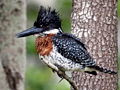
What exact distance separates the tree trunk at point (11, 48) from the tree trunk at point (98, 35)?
227cm

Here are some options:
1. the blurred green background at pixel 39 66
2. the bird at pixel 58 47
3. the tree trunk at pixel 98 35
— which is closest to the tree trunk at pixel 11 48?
the bird at pixel 58 47

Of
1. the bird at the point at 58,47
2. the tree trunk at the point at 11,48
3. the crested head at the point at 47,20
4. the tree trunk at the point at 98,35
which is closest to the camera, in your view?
the tree trunk at the point at 11,48

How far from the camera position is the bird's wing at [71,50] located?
3.56m

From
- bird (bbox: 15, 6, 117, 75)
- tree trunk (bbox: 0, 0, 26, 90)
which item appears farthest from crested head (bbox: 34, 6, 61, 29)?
tree trunk (bbox: 0, 0, 26, 90)

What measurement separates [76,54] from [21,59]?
155 centimetres

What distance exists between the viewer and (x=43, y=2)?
887cm

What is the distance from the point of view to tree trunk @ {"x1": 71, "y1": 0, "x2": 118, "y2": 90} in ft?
14.1

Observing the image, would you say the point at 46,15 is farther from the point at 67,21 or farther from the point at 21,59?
the point at 67,21

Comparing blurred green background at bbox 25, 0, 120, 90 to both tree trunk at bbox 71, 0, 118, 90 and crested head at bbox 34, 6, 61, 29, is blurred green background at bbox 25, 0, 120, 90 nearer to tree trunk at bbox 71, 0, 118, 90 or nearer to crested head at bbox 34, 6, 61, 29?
tree trunk at bbox 71, 0, 118, 90

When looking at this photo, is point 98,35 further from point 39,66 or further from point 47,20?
point 39,66

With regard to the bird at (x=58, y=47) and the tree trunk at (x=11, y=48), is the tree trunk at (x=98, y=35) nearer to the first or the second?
the bird at (x=58, y=47)

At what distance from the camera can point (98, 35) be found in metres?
4.34

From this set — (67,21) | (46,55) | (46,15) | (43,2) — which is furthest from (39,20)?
(43,2)

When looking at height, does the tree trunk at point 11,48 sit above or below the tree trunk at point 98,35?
above
